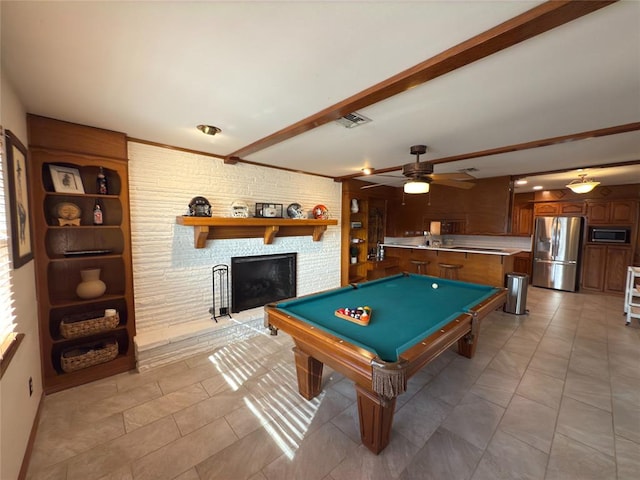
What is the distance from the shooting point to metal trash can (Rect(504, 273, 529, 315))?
4.21m

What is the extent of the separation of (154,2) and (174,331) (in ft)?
9.45

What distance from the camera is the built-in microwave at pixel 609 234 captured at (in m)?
5.23

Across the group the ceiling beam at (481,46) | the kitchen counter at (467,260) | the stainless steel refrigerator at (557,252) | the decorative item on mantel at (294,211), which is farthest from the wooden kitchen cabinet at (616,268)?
the ceiling beam at (481,46)

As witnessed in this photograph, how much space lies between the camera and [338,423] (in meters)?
1.95

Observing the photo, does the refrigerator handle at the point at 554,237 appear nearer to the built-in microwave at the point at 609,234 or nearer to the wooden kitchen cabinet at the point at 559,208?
the wooden kitchen cabinet at the point at 559,208

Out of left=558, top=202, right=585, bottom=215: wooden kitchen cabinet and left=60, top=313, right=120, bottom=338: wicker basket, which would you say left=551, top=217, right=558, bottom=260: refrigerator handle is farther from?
left=60, top=313, right=120, bottom=338: wicker basket

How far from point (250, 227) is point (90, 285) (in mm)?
1810

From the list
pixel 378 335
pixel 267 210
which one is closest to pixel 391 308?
pixel 378 335

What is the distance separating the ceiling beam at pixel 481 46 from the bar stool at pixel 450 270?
4.02m

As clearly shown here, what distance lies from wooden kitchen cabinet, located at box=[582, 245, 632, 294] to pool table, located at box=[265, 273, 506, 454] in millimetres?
4762

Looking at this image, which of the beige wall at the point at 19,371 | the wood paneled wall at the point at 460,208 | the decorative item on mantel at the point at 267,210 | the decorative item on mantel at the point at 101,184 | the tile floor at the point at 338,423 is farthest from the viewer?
the wood paneled wall at the point at 460,208

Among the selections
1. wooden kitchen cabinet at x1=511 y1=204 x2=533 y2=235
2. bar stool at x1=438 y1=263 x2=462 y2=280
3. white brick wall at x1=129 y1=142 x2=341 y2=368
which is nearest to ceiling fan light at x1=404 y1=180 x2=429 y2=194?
white brick wall at x1=129 y1=142 x2=341 y2=368

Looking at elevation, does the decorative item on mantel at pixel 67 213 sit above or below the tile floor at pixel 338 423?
above

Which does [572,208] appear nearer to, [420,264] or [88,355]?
[420,264]
